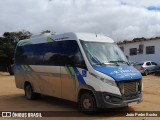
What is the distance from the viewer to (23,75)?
14.3m

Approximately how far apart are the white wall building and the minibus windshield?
22964 millimetres

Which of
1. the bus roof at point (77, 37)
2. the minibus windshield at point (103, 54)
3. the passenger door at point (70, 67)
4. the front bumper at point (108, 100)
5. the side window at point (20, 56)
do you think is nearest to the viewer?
the front bumper at point (108, 100)

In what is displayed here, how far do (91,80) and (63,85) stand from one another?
1.72 m

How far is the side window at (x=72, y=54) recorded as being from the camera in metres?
10.4

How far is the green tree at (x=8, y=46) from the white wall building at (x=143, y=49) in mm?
→ 20637

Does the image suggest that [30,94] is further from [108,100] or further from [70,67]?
[108,100]

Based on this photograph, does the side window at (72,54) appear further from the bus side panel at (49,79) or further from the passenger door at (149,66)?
the passenger door at (149,66)

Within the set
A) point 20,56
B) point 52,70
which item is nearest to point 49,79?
point 52,70

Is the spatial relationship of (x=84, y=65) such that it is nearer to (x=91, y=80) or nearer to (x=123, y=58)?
(x=91, y=80)

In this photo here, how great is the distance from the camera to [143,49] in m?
34.8

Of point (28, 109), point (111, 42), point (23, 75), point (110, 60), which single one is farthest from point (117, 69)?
point (23, 75)

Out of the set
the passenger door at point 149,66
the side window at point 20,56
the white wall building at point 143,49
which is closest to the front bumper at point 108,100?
the side window at point 20,56

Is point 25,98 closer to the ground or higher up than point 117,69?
closer to the ground

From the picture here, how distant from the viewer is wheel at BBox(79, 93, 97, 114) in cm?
986
